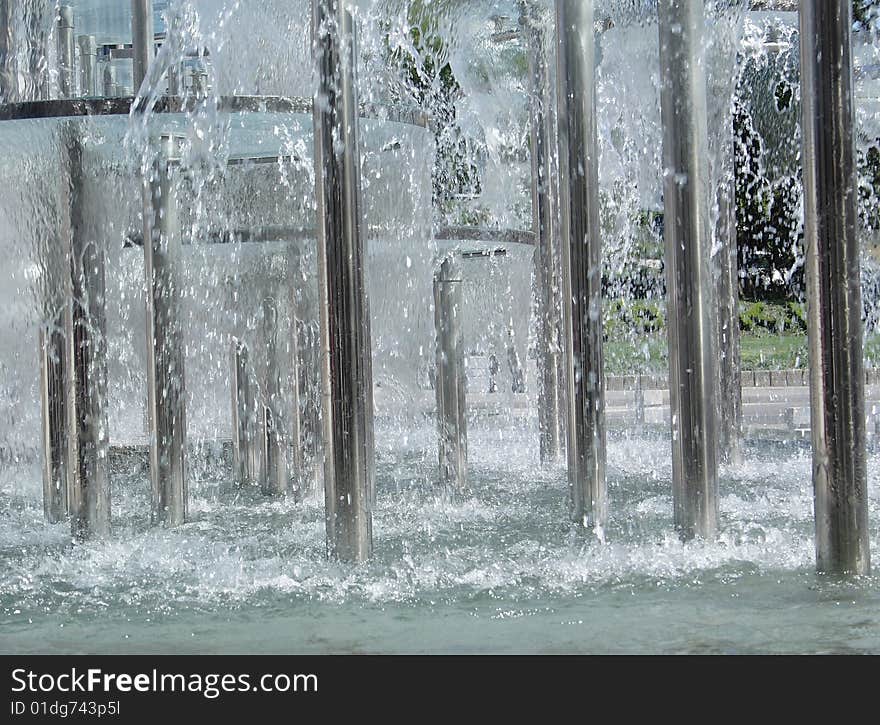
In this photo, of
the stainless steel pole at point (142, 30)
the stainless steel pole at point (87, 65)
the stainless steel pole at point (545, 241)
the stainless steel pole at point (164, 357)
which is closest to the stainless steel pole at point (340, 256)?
the stainless steel pole at point (164, 357)

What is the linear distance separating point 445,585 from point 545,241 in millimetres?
6235

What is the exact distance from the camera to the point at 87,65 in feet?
38.9

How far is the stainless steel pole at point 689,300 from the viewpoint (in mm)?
6352

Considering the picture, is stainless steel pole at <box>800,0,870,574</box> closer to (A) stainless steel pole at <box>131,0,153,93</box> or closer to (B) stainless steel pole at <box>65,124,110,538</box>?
(B) stainless steel pole at <box>65,124,110,538</box>

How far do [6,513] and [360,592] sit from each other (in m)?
4.35

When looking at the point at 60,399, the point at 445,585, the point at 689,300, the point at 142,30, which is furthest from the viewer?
the point at 142,30

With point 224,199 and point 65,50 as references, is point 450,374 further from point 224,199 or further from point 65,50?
point 65,50

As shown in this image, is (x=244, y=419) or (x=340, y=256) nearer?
(x=340, y=256)

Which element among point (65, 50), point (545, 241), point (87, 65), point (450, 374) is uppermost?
point (87, 65)

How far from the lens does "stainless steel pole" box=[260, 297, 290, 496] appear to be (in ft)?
30.7

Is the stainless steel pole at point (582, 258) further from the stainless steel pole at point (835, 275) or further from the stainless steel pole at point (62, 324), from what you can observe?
the stainless steel pole at point (62, 324)

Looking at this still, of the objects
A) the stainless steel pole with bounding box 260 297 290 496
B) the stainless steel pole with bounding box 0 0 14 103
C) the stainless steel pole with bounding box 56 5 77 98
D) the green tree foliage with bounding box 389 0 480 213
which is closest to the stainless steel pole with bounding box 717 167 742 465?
the green tree foliage with bounding box 389 0 480 213

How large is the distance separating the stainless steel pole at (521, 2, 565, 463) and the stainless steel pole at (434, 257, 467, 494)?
5.21 ft

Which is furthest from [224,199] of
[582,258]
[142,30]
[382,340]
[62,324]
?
[582,258]
